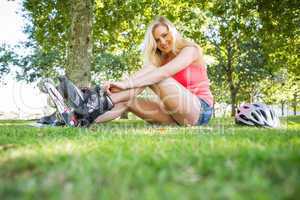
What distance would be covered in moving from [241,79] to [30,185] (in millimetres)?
36377

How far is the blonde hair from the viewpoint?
6757 mm

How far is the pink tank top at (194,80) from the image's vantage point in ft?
23.1

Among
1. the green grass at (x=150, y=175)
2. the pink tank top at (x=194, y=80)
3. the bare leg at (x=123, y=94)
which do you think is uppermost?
the pink tank top at (x=194, y=80)

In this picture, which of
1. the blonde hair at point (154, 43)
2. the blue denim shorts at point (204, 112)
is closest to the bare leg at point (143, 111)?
the blue denim shorts at point (204, 112)

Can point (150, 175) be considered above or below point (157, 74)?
below

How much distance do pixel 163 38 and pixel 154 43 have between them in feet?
0.61

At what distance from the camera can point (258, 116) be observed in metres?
7.40

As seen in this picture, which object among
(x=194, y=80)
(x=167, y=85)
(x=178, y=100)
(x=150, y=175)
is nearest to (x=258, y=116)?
(x=194, y=80)

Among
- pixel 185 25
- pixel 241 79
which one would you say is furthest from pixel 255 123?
pixel 241 79

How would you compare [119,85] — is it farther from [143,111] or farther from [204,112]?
[204,112]

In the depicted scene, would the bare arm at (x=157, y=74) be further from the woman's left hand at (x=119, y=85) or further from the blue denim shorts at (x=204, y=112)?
the blue denim shorts at (x=204, y=112)

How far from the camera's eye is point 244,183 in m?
1.80

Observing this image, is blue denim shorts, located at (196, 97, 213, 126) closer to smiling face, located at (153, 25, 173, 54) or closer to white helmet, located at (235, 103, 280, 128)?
white helmet, located at (235, 103, 280, 128)

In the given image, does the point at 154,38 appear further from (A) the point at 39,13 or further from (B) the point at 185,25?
(B) the point at 185,25
